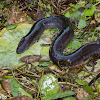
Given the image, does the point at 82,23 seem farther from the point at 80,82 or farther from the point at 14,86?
the point at 14,86

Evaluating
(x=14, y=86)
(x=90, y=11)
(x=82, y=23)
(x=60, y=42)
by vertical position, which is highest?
(x=90, y=11)

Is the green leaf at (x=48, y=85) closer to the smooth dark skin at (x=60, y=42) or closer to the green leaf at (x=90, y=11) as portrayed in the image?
the smooth dark skin at (x=60, y=42)

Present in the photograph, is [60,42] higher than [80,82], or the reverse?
[60,42]

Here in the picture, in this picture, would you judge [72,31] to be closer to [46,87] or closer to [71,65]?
[71,65]

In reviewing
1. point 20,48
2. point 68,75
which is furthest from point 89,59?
point 20,48

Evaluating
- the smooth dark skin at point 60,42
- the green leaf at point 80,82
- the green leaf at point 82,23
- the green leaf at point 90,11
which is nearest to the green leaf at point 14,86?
the smooth dark skin at point 60,42

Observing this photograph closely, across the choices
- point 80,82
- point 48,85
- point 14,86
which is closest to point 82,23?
point 80,82
